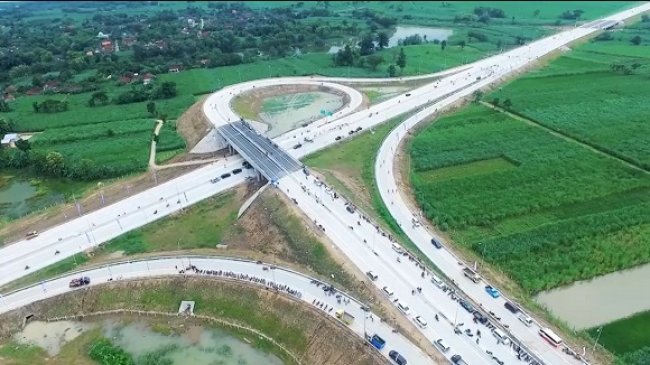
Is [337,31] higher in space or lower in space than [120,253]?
higher

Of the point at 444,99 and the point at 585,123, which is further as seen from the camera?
the point at 444,99

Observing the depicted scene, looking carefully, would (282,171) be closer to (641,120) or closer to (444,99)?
(444,99)

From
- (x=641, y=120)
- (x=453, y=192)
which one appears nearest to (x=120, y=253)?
(x=453, y=192)

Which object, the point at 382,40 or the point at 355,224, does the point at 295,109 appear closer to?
the point at 382,40

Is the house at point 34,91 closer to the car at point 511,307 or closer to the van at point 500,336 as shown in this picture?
the car at point 511,307

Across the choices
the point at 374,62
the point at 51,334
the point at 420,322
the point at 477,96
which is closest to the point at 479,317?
the point at 420,322
